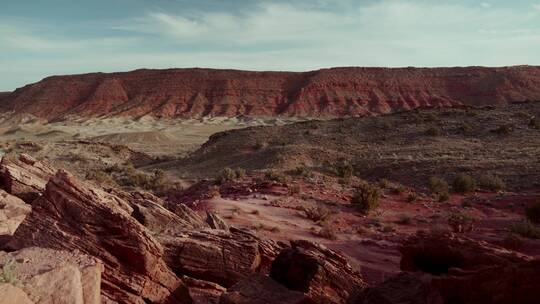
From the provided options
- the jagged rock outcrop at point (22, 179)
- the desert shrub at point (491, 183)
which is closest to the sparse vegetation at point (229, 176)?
the desert shrub at point (491, 183)

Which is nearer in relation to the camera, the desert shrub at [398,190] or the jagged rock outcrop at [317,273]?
the jagged rock outcrop at [317,273]

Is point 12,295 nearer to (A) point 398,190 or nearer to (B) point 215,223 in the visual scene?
(B) point 215,223

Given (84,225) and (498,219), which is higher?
(84,225)

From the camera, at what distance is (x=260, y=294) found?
688 centimetres

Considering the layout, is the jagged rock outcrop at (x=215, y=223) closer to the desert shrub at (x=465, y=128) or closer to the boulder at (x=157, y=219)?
the boulder at (x=157, y=219)

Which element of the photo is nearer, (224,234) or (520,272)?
(520,272)

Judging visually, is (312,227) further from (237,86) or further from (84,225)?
(237,86)

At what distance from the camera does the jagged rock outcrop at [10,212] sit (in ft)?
25.6

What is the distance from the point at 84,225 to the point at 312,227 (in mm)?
8774

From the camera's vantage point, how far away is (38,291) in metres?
5.02

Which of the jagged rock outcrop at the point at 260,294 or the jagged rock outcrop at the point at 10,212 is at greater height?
the jagged rock outcrop at the point at 10,212

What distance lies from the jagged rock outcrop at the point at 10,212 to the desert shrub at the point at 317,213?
893cm

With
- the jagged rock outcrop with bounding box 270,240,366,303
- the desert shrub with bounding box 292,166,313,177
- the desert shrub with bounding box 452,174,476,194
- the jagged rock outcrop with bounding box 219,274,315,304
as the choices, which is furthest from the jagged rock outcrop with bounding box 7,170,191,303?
the desert shrub with bounding box 292,166,313,177

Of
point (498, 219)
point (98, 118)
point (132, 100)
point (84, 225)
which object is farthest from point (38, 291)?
point (132, 100)
